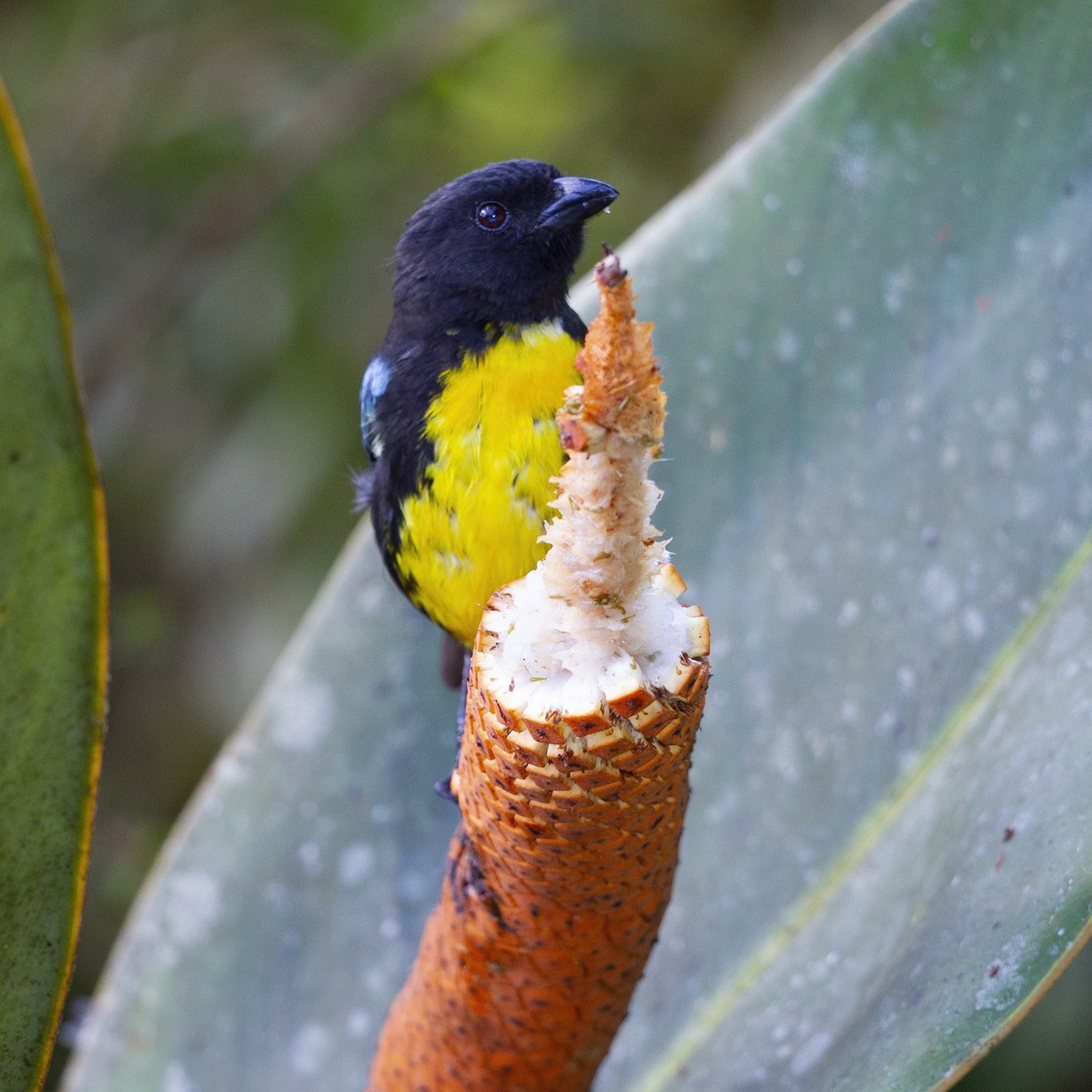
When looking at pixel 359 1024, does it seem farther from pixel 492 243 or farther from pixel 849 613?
pixel 492 243

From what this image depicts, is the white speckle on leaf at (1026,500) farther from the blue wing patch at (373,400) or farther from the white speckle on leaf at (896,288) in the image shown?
the blue wing patch at (373,400)

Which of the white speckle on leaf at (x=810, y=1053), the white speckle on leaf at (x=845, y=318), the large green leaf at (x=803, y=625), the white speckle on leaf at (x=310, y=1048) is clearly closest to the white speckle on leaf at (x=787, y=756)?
the large green leaf at (x=803, y=625)

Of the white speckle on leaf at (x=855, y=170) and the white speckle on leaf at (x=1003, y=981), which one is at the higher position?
the white speckle on leaf at (x=855, y=170)

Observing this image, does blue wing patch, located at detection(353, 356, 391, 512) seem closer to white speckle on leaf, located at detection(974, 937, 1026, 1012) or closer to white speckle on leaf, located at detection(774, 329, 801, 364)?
white speckle on leaf, located at detection(774, 329, 801, 364)

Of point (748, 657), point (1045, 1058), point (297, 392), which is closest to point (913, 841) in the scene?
point (748, 657)

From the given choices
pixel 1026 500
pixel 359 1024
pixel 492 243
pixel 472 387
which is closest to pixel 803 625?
pixel 1026 500

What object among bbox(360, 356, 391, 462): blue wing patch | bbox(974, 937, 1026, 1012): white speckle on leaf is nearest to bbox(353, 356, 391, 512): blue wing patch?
bbox(360, 356, 391, 462): blue wing patch

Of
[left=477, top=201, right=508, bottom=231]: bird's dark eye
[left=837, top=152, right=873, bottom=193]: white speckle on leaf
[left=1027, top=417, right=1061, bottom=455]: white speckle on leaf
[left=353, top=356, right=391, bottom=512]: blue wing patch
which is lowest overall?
[left=1027, top=417, right=1061, bottom=455]: white speckle on leaf
